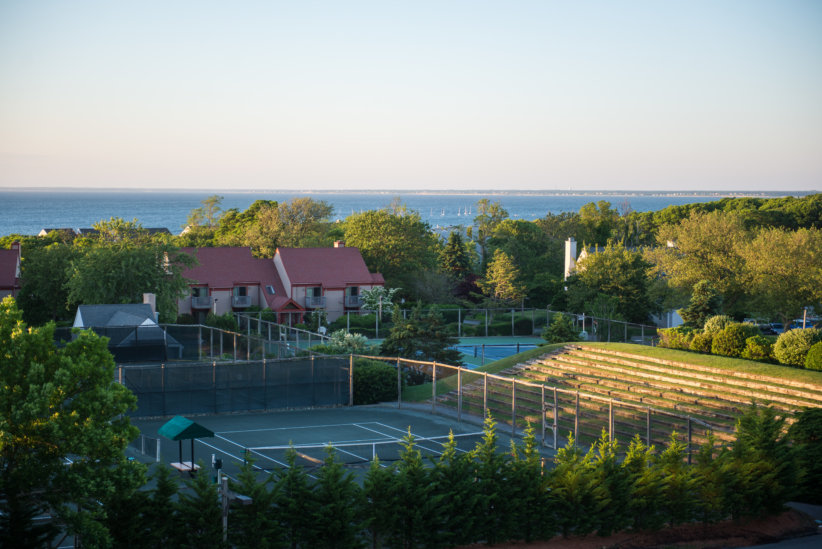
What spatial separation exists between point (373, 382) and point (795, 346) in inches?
616

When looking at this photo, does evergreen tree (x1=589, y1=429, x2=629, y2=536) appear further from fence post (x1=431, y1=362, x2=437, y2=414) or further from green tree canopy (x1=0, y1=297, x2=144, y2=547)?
fence post (x1=431, y1=362, x2=437, y2=414)

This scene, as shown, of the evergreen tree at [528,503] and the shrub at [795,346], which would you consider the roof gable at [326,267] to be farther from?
the evergreen tree at [528,503]

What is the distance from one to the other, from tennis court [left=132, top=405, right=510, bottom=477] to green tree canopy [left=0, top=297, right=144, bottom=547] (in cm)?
819

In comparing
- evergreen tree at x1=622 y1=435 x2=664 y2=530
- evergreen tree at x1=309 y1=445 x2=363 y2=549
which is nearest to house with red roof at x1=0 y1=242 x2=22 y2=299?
evergreen tree at x1=309 y1=445 x2=363 y2=549

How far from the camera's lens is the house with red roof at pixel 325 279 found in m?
63.2

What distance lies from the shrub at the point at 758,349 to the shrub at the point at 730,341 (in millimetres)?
282

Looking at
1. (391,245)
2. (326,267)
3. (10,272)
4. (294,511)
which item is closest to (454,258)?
(391,245)

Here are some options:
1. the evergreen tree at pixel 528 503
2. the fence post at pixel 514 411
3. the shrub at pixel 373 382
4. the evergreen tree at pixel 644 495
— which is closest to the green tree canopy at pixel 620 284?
the shrub at pixel 373 382

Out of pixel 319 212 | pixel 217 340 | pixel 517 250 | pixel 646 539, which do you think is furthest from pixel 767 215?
pixel 646 539

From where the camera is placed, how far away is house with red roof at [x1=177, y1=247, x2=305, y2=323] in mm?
61344

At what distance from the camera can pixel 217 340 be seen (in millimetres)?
44438

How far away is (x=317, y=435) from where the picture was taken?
1117 inches

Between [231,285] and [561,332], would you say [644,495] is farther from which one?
[231,285]

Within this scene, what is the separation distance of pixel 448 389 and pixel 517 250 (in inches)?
2243
